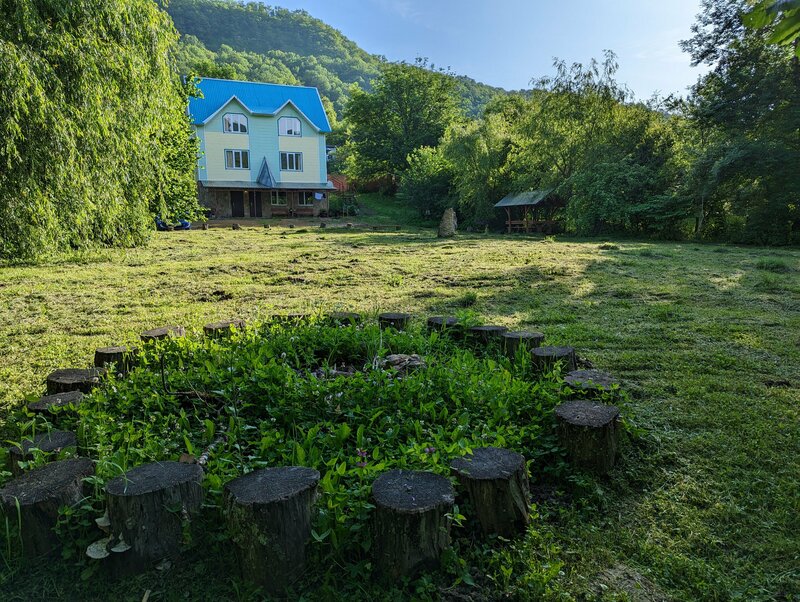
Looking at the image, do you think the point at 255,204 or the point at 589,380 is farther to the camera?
the point at 255,204

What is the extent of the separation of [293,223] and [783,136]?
2334cm

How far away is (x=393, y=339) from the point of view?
4.47m

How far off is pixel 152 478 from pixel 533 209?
27651 mm

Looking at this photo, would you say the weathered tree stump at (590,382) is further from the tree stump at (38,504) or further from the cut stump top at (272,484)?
the tree stump at (38,504)

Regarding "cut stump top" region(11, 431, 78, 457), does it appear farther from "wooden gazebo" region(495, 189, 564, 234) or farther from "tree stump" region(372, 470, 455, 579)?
"wooden gazebo" region(495, 189, 564, 234)

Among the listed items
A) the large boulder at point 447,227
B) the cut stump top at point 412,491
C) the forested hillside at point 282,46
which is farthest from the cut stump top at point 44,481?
the forested hillside at point 282,46

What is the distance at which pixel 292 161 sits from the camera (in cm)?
3612

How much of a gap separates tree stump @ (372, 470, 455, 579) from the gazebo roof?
25.0 meters

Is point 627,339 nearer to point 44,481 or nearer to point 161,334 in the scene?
point 161,334

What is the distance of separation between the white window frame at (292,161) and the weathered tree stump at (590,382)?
35.0 metres

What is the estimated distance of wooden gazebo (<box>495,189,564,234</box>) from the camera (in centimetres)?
2641

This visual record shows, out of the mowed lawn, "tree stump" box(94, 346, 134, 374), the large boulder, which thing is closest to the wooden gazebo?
the large boulder

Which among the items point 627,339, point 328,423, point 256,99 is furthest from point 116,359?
point 256,99

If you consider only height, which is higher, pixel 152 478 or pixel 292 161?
pixel 292 161
